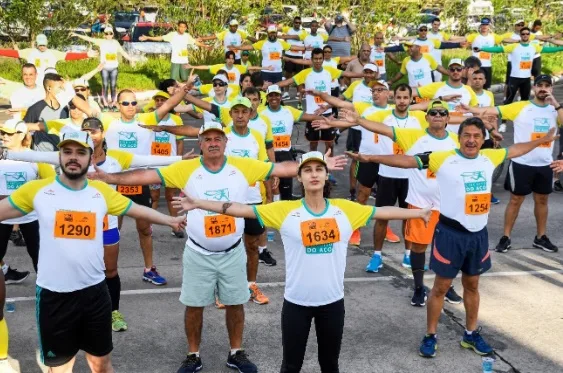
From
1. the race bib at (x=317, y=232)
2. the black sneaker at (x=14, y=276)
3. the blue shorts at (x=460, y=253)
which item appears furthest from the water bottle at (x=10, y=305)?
the blue shorts at (x=460, y=253)

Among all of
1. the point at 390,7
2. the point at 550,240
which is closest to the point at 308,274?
the point at 550,240

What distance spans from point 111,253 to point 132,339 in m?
0.88

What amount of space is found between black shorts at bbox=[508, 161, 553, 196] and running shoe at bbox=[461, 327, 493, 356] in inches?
133

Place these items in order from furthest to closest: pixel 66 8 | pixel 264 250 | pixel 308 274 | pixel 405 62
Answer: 1. pixel 66 8
2. pixel 405 62
3. pixel 264 250
4. pixel 308 274

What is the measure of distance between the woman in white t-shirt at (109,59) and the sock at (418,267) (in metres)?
13.2

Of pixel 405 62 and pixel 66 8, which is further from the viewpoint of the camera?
pixel 66 8

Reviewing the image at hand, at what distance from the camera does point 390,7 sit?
26219 mm

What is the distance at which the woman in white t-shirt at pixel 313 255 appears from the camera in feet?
18.6

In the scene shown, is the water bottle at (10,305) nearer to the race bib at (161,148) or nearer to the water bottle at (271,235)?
the race bib at (161,148)

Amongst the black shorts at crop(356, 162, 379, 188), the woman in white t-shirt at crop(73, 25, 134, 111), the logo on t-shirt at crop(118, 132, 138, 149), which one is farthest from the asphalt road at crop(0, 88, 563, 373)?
the woman in white t-shirt at crop(73, 25, 134, 111)

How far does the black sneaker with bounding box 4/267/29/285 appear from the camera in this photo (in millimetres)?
8953

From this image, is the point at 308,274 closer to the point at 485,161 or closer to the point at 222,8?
the point at 485,161

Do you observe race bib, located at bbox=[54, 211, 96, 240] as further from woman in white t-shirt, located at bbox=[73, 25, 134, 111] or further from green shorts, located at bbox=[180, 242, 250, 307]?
woman in white t-shirt, located at bbox=[73, 25, 134, 111]

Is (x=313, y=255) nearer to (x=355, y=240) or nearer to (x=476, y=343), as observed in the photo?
(x=476, y=343)
